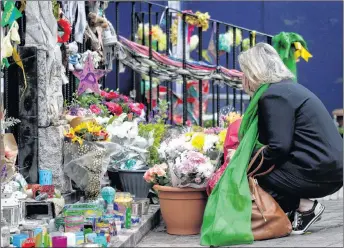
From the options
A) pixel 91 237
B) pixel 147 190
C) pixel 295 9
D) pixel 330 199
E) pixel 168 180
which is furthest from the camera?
pixel 295 9

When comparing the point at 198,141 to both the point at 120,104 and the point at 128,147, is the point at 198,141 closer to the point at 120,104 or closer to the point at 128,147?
the point at 128,147

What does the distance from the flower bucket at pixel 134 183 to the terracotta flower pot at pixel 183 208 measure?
953 mm

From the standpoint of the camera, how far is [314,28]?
13.3 meters

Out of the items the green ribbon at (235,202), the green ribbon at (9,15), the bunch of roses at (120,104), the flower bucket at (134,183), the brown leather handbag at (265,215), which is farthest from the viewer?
the bunch of roses at (120,104)

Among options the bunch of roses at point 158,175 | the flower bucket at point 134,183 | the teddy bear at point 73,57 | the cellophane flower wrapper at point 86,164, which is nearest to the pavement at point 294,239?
the bunch of roses at point 158,175

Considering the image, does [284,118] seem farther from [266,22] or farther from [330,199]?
[266,22]

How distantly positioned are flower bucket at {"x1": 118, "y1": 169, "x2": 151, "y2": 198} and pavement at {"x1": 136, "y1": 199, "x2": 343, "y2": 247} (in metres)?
0.52

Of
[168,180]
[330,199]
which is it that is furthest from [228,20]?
[168,180]

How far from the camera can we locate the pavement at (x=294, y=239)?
5.84 m

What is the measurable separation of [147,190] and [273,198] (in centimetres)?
164

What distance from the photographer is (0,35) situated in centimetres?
591

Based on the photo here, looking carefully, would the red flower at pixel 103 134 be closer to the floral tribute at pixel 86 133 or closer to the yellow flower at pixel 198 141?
the floral tribute at pixel 86 133

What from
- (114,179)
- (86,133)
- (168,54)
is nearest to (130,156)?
(114,179)

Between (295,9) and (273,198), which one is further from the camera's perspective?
(295,9)
